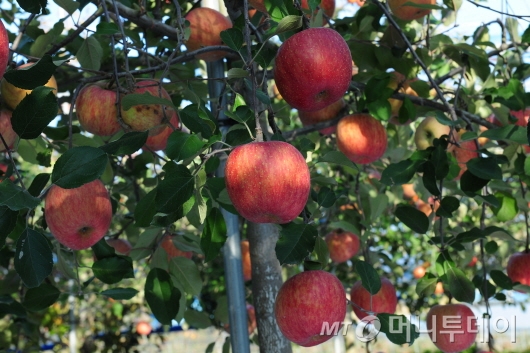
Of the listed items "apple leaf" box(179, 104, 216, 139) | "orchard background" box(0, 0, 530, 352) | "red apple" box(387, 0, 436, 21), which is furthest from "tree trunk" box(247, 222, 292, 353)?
"red apple" box(387, 0, 436, 21)

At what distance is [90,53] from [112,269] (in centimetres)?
58

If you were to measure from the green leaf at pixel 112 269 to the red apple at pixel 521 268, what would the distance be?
120 centimetres

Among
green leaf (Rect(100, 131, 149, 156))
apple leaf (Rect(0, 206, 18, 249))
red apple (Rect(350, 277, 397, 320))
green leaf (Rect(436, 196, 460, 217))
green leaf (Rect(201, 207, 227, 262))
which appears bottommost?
red apple (Rect(350, 277, 397, 320))

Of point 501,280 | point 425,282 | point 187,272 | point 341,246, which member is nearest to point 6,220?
point 187,272

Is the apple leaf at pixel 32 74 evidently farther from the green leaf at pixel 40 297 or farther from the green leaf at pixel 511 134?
the green leaf at pixel 511 134

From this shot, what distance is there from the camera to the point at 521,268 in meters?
1.94

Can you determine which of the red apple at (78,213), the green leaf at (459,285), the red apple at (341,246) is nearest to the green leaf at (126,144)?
the red apple at (78,213)

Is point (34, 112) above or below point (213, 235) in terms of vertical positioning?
above

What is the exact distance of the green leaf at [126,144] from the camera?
1061mm

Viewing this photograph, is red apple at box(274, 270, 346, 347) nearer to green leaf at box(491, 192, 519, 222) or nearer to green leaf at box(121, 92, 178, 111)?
green leaf at box(121, 92, 178, 111)

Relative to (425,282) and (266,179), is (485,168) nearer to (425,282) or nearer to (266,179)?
(425,282)

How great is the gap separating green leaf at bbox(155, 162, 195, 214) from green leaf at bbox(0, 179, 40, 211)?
18cm

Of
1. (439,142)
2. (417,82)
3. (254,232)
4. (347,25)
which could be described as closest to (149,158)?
(254,232)

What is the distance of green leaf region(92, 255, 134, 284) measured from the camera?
132cm
